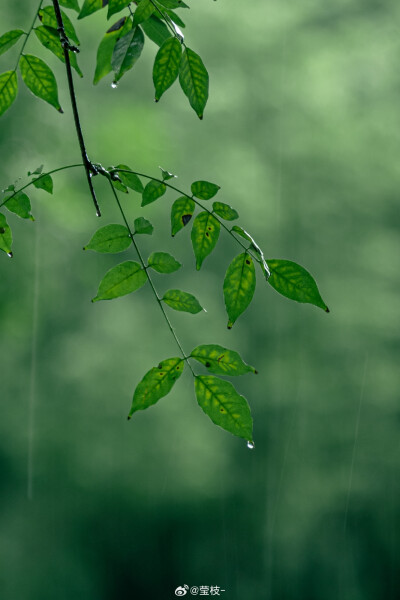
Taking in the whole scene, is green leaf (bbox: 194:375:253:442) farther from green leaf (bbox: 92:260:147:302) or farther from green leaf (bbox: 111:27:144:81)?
green leaf (bbox: 111:27:144:81)

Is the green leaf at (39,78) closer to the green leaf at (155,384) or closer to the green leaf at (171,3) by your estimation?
the green leaf at (171,3)

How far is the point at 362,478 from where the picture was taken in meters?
3.49

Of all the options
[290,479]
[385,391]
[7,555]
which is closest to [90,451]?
[7,555]

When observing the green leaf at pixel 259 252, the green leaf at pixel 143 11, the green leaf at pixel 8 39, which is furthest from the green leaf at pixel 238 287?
the green leaf at pixel 8 39

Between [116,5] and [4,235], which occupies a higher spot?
[116,5]

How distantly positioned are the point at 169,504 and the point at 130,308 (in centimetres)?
114

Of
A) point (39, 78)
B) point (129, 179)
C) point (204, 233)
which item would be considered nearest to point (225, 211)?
point (204, 233)

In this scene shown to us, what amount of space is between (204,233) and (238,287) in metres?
0.09

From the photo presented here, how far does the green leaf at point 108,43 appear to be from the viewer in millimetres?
580

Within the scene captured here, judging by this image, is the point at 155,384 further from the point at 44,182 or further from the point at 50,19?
the point at 50,19

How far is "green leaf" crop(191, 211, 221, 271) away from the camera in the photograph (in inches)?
22.9

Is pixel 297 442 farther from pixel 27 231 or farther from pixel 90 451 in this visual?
pixel 27 231

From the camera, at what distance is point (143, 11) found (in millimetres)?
499

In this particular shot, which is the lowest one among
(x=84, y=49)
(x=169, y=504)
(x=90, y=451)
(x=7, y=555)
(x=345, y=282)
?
(x=7, y=555)
